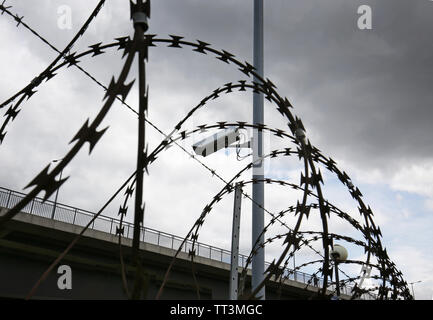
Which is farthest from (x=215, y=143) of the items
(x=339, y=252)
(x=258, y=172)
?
(x=339, y=252)

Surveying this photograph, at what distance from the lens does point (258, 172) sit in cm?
870

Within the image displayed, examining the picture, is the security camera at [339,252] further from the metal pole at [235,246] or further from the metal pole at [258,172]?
the metal pole at [235,246]

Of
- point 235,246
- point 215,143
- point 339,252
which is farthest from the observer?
point 339,252

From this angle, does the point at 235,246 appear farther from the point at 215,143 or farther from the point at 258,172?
the point at 215,143

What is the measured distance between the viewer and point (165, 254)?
63.1 ft

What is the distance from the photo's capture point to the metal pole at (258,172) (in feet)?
30.4

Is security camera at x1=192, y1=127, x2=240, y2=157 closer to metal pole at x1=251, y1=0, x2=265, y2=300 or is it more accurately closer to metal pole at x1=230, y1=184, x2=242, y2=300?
metal pole at x1=251, y1=0, x2=265, y2=300

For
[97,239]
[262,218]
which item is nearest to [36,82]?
[262,218]

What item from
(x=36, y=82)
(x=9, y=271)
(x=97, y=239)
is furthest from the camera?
(x=97, y=239)
